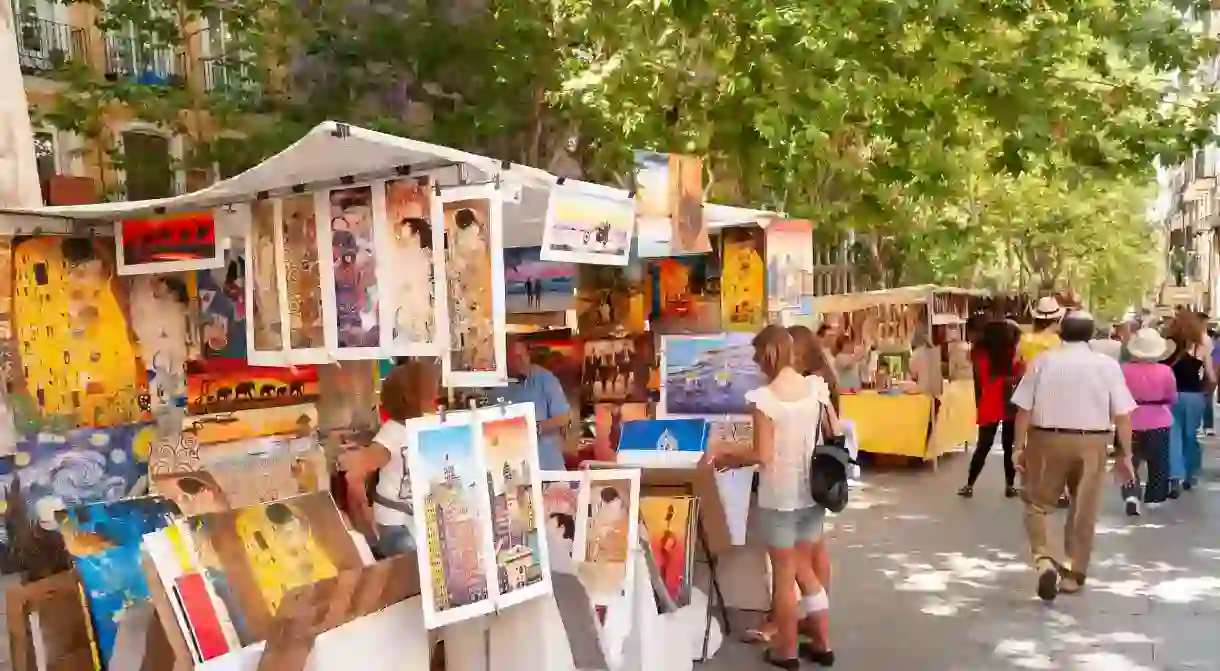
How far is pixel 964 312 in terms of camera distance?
2425 cm

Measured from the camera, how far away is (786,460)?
4.96 meters

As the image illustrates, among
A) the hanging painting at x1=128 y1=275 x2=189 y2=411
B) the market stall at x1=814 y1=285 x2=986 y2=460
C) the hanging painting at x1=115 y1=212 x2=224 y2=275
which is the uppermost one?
the hanging painting at x1=115 y1=212 x2=224 y2=275

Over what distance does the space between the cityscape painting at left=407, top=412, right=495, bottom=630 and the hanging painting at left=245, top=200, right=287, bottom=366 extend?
132 cm

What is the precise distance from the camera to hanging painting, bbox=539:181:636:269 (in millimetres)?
4273

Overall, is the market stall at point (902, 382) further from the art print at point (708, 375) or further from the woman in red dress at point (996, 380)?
the art print at point (708, 375)

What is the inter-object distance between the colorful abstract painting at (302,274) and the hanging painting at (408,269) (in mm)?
398

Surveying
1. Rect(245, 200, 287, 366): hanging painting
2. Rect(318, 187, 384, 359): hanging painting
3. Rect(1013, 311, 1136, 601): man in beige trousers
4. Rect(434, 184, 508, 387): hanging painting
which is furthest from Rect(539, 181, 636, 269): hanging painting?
Rect(1013, 311, 1136, 601): man in beige trousers

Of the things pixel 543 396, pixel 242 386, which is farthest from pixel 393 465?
pixel 543 396

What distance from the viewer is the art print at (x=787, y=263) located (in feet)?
21.7

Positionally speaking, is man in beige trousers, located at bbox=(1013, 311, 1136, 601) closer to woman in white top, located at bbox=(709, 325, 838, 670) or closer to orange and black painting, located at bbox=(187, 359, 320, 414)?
woman in white top, located at bbox=(709, 325, 838, 670)

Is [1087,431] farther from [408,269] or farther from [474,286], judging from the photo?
[408,269]

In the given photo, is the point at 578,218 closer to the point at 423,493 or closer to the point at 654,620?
the point at 423,493

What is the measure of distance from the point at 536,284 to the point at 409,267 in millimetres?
3331

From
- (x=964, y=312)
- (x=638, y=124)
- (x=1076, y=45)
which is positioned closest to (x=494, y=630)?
(x=638, y=124)
